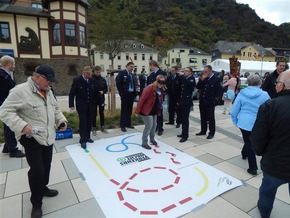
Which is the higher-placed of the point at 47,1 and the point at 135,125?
the point at 47,1

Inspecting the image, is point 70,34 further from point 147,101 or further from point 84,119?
point 147,101

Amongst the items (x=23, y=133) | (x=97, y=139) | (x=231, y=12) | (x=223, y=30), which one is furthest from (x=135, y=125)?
(x=231, y=12)

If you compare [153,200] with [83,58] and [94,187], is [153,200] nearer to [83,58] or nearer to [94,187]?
[94,187]

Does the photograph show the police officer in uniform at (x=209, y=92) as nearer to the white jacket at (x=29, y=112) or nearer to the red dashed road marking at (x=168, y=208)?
the red dashed road marking at (x=168, y=208)

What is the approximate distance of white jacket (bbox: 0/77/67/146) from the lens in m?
2.20

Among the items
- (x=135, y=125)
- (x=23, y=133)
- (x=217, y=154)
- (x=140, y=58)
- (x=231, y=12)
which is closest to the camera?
(x=23, y=133)

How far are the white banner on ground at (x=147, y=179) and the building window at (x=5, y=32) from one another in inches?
686

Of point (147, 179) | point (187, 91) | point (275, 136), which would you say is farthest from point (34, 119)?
point (187, 91)

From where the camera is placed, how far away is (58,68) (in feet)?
61.0

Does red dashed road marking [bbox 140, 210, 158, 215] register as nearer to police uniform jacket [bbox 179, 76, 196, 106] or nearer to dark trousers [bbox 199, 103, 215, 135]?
police uniform jacket [bbox 179, 76, 196, 106]

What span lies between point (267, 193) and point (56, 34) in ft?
66.2

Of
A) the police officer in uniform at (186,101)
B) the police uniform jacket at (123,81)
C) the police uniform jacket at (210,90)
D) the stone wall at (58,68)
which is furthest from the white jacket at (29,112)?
the stone wall at (58,68)

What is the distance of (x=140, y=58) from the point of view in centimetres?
4919

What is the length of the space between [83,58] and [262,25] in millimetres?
106135
